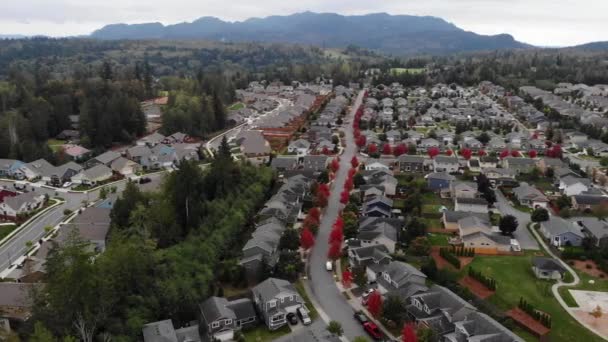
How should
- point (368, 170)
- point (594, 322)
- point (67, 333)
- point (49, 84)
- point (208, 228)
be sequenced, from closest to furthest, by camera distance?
point (67, 333) → point (594, 322) → point (208, 228) → point (368, 170) → point (49, 84)

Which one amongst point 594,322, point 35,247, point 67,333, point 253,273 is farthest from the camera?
point 35,247

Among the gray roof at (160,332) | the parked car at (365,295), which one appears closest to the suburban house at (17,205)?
the gray roof at (160,332)

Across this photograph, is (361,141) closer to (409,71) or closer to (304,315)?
(304,315)

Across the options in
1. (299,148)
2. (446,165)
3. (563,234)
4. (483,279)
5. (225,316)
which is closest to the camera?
(225,316)

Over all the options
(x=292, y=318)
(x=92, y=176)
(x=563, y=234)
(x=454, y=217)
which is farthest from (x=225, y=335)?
(x=92, y=176)

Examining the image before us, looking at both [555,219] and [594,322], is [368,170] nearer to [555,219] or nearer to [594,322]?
[555,219]

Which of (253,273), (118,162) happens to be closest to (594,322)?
(253,273)
